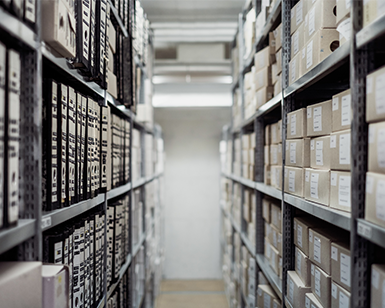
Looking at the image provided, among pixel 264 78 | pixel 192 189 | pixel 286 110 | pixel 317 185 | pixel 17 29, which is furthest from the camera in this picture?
pixel 192 189

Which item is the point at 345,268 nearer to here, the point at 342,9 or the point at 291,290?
the point at 291,290

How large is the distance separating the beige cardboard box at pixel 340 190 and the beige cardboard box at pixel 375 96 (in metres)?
0.26

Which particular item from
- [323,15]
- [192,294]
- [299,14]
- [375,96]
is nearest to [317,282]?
[375,96]

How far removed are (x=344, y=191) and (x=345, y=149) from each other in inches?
5.4

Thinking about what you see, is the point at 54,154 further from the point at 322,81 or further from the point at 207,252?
the point at 207,252

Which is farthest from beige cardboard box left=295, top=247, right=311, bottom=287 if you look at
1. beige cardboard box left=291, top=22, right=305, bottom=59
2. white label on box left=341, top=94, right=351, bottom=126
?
beige cardboard box left=291, top=22, right=305, bottom=59

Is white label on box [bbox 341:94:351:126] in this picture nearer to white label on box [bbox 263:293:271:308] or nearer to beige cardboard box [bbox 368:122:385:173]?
beige cardboard box [bbox 368:122:385:173]

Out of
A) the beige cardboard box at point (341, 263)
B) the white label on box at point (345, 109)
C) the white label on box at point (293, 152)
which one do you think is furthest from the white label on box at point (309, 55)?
the beige cardboard box at point (341, 263)

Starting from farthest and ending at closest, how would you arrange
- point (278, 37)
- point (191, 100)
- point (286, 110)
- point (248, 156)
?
point (191, 100)
point (248, 156)
point (278, 37)
point (286, 110)

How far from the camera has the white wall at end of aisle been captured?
216 inches

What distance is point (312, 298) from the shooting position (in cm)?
137

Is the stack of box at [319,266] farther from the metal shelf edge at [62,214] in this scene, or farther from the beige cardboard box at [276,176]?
the metal shelf edge at [62,214]

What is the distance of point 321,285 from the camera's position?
1.33 metres

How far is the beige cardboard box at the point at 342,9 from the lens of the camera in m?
1.10
